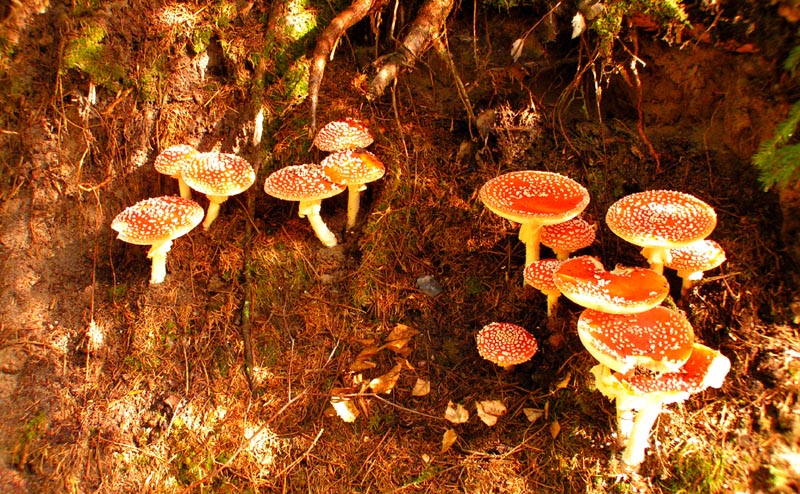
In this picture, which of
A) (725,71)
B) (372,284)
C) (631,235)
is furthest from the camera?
(372,284)

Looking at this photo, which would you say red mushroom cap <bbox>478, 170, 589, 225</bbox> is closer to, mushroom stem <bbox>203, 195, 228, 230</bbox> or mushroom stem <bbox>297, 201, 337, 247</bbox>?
mushroom stem <bbox>297, 201, 337, 247</bbox>

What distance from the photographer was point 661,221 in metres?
3.11

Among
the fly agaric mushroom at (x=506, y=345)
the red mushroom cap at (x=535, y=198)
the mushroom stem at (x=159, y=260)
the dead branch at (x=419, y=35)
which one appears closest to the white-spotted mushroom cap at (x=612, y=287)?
the red mushroom cap at (x=535, y=198)

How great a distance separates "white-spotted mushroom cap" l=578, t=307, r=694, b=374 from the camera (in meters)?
2.93

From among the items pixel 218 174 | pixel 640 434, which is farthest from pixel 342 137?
pixel 640 434

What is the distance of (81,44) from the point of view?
3.85 metres

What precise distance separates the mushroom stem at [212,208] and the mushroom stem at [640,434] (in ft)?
12.3

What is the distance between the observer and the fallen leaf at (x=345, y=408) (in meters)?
3.73

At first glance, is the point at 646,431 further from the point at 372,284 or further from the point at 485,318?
→ the point at 372,284

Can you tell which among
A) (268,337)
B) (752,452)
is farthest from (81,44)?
(752,452)

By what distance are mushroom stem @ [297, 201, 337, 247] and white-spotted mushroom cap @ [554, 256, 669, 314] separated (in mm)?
2109

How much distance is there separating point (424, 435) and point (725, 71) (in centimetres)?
380

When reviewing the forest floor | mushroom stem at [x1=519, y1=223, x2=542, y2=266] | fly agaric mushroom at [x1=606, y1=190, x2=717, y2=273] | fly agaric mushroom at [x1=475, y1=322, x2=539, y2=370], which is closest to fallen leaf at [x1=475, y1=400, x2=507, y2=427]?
the forest floor

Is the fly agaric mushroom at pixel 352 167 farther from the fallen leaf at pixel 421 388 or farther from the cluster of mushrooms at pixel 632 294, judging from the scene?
the fallen leaf at pixel 421 388
